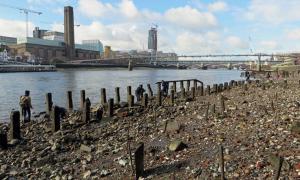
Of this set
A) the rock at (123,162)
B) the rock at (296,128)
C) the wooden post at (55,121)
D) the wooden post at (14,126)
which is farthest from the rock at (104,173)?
the wooden post at (55,121)

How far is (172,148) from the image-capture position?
14023 millimetres

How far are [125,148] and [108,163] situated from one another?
1700 mm

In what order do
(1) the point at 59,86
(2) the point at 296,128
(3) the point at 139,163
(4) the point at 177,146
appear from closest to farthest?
(3) the point at 139,163
(4) the point at 177,146
(2) the point at 296,128
(1) the point at 59,86

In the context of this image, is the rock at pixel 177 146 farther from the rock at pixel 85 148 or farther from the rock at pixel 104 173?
the rock at pixel 85 148

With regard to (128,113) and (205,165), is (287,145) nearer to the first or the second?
(205,165)

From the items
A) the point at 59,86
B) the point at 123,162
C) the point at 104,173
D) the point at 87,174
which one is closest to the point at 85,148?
the point at 123,162

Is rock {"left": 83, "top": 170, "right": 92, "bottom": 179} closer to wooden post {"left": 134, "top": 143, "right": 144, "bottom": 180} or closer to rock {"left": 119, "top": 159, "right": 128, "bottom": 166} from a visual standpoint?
rock {"left": 119, "top": 159, "right": 128, "bottom": 166}

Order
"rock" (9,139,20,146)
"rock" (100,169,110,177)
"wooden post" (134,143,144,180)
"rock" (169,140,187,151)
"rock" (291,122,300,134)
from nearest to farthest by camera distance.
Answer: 1. "wooden post" (134,143,144,180)
2. "rock" (100,169,110,177)
3. "rock" (169,140,187,151)
4. "rock" (291,122,300,134)
5. "rock" (9,139,20,146)

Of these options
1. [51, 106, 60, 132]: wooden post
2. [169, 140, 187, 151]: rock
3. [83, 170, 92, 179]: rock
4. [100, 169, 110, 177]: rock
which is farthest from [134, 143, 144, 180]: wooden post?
[51, 106, 60, 132]: wooden post

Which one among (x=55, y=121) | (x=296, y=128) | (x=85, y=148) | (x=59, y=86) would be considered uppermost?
(x=296, y=128)

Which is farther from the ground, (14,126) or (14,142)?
(14,126)

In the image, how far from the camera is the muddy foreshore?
11.8m

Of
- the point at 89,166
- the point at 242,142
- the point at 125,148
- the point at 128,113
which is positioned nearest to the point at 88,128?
the point at 128,113

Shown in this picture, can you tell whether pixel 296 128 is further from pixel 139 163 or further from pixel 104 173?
pixel 104 173
